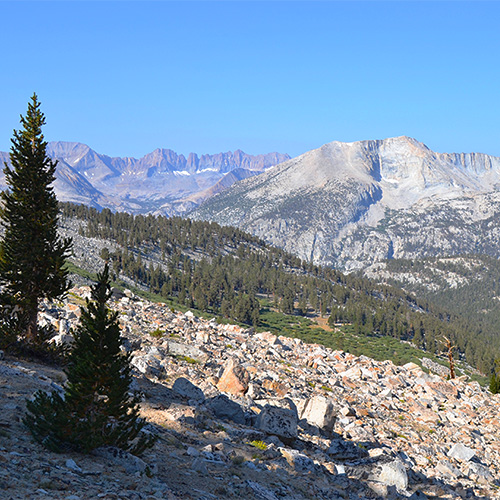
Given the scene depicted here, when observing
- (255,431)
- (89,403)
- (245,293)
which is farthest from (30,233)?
(245,293)

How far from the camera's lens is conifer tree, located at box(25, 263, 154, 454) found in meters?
12.4

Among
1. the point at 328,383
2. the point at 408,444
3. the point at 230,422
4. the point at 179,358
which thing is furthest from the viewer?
the point at 328,383

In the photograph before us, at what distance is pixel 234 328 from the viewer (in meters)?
53.5

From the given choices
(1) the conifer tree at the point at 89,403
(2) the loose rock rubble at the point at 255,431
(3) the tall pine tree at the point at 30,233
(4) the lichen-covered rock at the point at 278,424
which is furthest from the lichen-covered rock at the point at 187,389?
(1) the conifer tree at the point at 89,403

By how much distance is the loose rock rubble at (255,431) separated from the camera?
12023 millimetres

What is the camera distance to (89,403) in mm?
12734

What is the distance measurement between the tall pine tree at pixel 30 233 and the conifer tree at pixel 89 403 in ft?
37.6

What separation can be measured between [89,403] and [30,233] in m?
13.7

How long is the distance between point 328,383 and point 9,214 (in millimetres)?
25826

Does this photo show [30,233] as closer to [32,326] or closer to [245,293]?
[32,326]

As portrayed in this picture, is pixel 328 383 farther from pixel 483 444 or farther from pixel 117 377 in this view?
pixel 117 377

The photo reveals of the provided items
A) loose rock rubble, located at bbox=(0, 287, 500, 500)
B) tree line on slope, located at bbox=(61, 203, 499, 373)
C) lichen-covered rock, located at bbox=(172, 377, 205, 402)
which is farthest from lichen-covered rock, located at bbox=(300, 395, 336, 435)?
tree line on slope, located at bbox=(61, 203, 499, 373)

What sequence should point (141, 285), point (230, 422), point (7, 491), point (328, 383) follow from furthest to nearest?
point (141, 285) < point (328, 383) < point (230, 422) < point (7, 491)

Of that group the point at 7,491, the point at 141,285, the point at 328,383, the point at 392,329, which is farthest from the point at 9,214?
the point at 392,329
